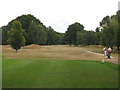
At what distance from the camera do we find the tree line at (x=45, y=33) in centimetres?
4453

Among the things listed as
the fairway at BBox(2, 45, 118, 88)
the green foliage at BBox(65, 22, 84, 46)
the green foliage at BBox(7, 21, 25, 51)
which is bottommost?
the fairway at BBox(2, 45, 118, 88)

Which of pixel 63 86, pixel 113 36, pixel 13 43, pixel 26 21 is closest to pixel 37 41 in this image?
pixel 26 21

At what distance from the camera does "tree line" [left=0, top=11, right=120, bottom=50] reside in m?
44.5

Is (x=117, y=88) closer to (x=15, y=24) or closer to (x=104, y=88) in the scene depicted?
(x=104, y=88)

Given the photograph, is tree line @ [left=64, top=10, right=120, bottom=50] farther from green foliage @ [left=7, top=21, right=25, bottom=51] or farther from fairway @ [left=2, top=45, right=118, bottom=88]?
fairway @ [left=2, top=45, right=118, bottom=88]

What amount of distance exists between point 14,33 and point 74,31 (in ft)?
201

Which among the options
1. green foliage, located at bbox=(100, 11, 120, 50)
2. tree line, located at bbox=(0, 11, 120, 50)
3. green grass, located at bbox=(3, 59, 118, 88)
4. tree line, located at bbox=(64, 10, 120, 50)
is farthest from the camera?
tree line, located at bbox=(0, 11, 120, 50)

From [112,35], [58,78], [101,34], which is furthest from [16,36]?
[58,78]

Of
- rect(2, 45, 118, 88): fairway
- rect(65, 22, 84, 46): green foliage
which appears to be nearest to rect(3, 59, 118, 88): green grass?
rect(2, 45, 118, 88): fairway

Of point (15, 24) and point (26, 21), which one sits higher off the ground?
point (26, 21)

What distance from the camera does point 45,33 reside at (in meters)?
86.2

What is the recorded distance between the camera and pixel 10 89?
8047 millimetres

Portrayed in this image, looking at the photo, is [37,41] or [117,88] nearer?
[117,88]

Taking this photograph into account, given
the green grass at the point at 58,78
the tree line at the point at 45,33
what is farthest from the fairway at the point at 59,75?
the tree line at the point at 45,33
